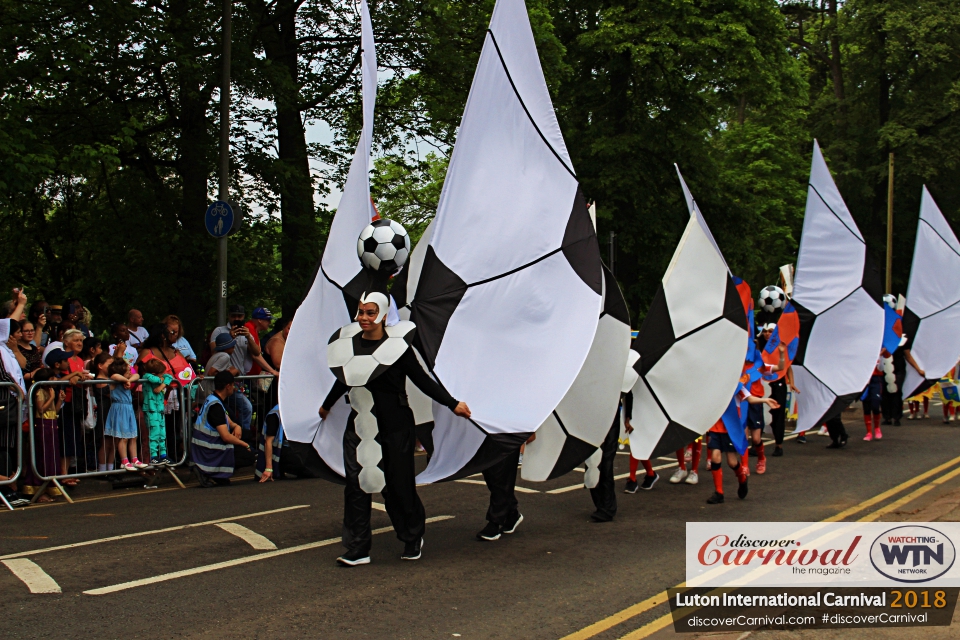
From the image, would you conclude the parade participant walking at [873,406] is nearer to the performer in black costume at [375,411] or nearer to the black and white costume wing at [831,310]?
the black and white costume wing at [831,310]

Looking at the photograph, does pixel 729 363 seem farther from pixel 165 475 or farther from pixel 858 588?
pixel 165 475

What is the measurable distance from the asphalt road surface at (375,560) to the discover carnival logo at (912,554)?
2.46ft

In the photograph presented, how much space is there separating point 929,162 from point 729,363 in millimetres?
28655

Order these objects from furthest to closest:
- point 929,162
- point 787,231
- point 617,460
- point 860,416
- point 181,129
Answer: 1. point 929,162
2. point 787,231
3. point 860,416
4. point 181,129
5. point 617,460

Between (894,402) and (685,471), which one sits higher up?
(894,402)

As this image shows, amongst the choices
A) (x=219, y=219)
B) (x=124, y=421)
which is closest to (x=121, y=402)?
(x=124, y=421)

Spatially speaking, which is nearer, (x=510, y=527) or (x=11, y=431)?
(x=510, y=527)

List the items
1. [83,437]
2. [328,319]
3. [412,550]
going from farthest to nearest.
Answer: [83,437] → [328,319] → [412,550]

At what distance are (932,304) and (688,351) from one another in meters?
9.56

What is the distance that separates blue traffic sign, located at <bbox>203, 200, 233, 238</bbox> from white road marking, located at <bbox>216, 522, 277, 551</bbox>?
26.1 ft

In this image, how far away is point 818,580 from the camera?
5.89m

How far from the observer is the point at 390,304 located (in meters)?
6.69

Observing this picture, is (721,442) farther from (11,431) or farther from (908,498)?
(11,431)

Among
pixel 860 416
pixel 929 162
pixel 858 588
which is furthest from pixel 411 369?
pixel 929 162
